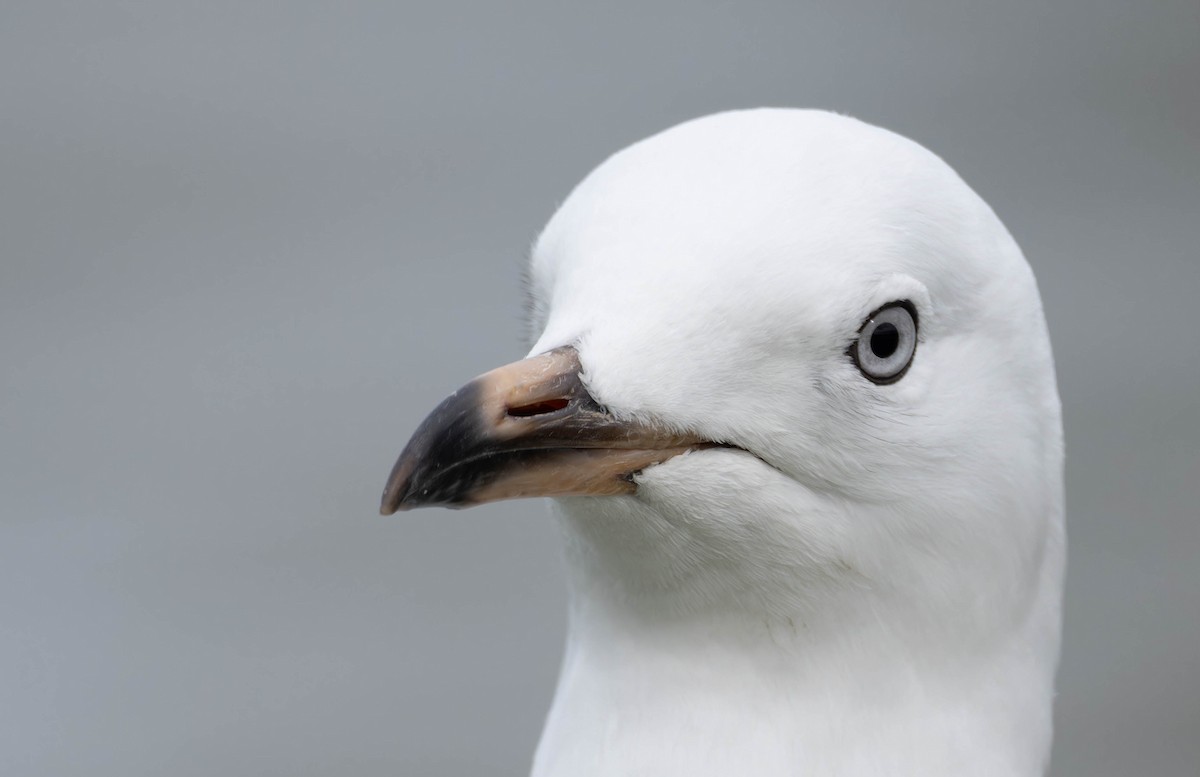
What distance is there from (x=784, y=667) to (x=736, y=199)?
1.50 feet

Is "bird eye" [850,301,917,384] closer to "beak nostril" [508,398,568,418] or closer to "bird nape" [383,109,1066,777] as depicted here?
"bird nape" [383,109,1066,777]

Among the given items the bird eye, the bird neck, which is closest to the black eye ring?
the bird eye

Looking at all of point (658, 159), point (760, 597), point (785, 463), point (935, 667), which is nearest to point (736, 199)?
point (658, 159)

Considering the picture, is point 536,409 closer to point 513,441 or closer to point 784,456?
point 513,441

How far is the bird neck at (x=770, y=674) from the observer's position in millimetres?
1251

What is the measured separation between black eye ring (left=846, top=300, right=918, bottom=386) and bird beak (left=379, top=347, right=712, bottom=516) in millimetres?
220

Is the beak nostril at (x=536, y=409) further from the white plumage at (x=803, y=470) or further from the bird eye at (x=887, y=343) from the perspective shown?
the bird eye at (x=887, y=343)

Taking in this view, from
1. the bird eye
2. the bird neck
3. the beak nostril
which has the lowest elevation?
the bird neck

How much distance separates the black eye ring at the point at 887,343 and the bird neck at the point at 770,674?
0.20 meters

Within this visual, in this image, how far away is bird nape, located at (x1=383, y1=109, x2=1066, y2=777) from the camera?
1121 millimetres

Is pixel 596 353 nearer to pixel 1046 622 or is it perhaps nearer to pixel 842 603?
pixel 842 603

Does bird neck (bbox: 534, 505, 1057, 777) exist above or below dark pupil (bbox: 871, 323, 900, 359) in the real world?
below

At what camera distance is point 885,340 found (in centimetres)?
119

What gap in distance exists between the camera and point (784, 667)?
1.28 m
